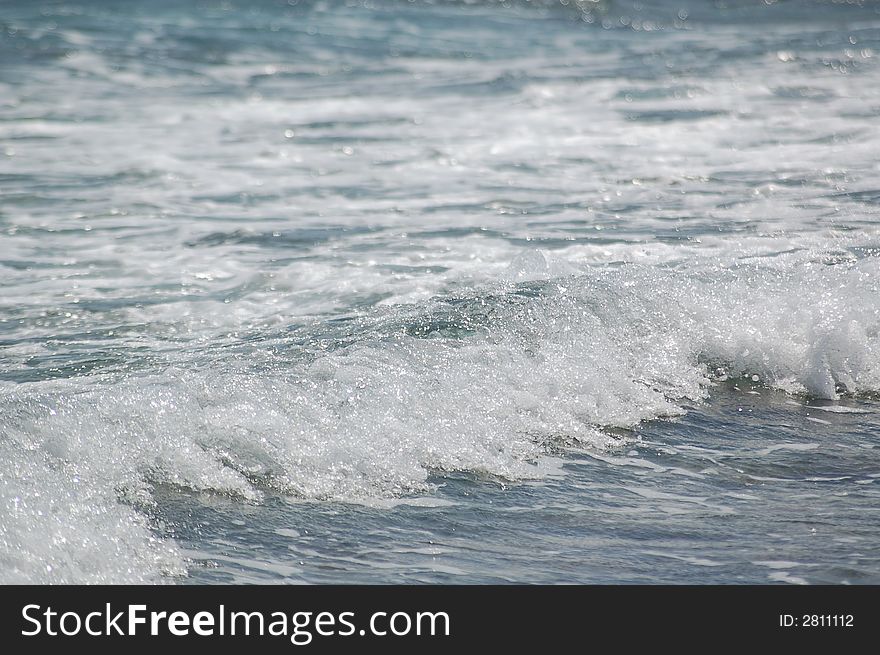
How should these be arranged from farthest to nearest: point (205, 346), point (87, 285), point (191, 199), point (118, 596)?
1. point (191, 199)
2. point (87, 285)
3. point (205, 346)
4. point (118, 596)

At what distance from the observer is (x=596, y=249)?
698cm

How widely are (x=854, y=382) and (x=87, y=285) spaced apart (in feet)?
13.8

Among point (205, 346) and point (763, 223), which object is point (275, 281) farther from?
point (763, 223)

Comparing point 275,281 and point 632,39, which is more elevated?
point 632,39

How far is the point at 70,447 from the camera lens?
13.1 feet

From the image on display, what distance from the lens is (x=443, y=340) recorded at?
204 inches

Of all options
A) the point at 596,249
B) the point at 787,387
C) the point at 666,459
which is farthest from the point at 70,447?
the point at 596,249

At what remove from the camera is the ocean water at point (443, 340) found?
3.62m

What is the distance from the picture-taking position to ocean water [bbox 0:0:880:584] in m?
3.62

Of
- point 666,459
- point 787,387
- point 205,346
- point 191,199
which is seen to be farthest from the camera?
point 191,199

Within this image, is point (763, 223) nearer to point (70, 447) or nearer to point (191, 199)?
point (191, 199)

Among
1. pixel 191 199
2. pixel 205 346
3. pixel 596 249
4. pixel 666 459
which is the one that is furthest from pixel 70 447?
pixel 191 199

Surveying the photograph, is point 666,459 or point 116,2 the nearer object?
point 666,459

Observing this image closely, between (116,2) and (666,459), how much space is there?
15.9 meters
